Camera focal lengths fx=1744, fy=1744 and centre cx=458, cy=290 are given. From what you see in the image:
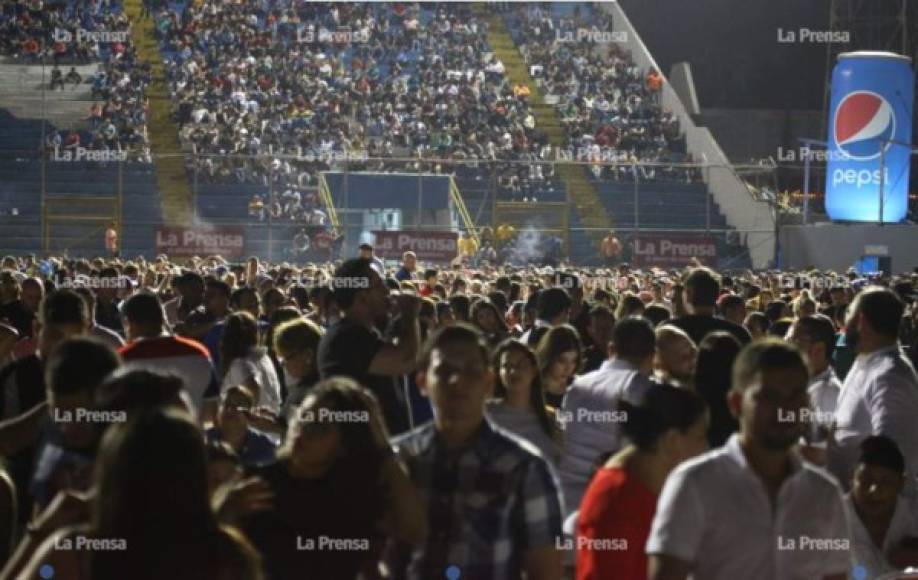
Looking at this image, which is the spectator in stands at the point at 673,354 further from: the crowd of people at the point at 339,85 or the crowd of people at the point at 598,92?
the crowd of people at the point at 598,92

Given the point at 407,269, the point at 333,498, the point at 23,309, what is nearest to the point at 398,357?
the point at 333,498

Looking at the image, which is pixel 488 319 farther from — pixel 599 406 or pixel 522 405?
pixel 599 406

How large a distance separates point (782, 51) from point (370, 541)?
45352mm

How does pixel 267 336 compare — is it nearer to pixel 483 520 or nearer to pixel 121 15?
pixel 483 520

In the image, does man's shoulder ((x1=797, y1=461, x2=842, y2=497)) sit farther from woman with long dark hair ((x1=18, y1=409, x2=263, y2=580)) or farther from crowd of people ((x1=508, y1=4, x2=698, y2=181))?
crowd of people ((x1=508, y1=4, x2=698, y2=181))

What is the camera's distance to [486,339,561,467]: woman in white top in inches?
282

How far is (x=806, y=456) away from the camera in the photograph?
667 centimetres

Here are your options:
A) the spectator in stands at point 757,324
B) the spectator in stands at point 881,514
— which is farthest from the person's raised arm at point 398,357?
the spectator in stands at point 757,324

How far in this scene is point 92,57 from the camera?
39125 mm

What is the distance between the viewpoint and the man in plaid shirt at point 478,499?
4.77 m

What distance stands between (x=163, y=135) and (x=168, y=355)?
30265 mm

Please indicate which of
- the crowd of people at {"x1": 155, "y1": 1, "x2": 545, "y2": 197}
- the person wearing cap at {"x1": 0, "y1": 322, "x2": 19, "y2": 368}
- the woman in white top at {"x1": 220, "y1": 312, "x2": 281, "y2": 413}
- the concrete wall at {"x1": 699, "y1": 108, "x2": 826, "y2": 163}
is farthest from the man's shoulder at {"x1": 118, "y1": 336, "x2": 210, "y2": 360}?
the concrete wall at {"x1": 699, "y1": 108, "x2": 826, "y2": 163}

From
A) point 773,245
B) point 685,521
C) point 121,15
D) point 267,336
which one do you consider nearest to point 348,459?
point 685,521

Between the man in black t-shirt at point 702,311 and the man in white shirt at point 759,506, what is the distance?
4064 millimetres
